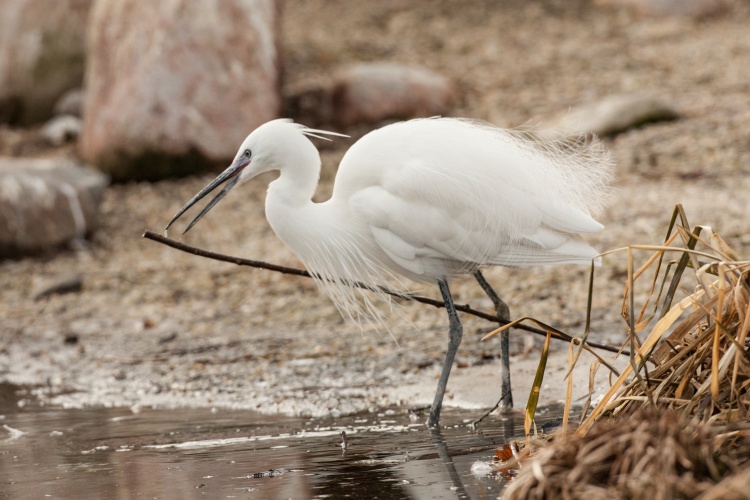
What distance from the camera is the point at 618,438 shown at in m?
3.08

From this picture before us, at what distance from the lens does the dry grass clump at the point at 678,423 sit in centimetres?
294

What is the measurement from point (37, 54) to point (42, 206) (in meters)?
4.50

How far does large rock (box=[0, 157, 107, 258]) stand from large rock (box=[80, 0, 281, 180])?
1.14 meters

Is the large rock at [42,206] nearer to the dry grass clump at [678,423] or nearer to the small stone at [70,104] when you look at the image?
the small stone at [70,104]

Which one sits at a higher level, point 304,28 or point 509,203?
point 304,28

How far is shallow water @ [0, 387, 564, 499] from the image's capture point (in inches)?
156

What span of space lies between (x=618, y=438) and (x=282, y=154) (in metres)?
2.68

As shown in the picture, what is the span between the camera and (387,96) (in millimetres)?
12398

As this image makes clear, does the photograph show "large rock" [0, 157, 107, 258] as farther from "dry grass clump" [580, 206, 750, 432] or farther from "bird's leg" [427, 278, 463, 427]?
"dry grass clump" [580, 206, 750, 432]

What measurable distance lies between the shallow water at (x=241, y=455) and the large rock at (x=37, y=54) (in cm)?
896

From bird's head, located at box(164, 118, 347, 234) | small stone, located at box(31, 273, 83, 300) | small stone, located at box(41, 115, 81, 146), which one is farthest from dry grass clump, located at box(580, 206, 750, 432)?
small stone, located at box(41, 115, 81, 146)

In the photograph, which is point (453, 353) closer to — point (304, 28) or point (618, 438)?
point (618, 438)

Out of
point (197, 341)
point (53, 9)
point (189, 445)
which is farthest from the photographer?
point (53, 9)

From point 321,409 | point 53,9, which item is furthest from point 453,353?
point 53,9
